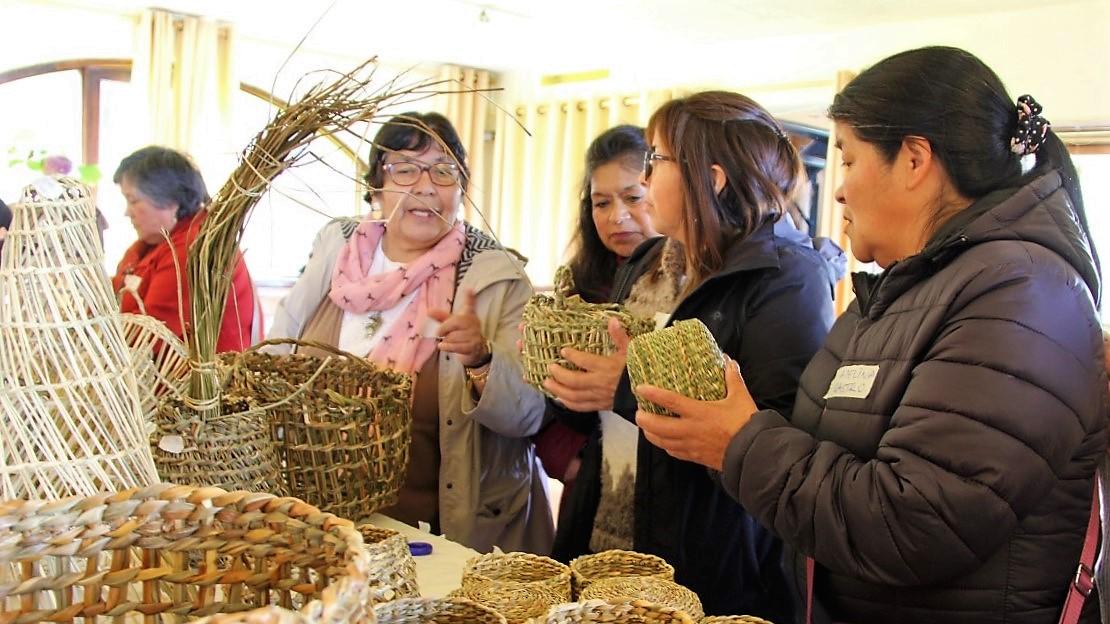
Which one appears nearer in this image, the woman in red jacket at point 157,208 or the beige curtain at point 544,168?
the woman in red jacket at point 157,208

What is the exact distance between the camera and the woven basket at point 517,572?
1158 millimetres

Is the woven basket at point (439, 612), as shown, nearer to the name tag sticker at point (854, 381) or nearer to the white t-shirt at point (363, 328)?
the name tag sticker at point (854, 381)

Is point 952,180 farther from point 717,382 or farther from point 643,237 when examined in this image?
point 643,237

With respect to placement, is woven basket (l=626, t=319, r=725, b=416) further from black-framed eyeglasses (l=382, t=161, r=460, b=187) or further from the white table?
black-framed eyeglasses (l=382, t=161, r=460, b=187)

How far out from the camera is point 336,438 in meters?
1.44

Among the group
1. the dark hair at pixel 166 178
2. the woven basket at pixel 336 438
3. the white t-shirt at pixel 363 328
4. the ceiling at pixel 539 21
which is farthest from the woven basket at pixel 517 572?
the ceiling at pixel 539 21

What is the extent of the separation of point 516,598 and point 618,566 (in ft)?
0.67

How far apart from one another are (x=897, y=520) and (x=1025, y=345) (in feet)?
0.72

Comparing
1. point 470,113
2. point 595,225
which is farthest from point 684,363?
point 470,113

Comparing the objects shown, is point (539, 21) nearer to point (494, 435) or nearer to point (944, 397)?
point (494, 435)

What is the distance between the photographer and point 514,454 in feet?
6.73

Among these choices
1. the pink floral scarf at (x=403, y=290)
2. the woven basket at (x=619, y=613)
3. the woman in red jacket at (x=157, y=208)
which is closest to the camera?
the woven basket at (x=619, y=613)

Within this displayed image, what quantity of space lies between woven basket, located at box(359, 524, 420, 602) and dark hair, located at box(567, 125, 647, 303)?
4.15 ft

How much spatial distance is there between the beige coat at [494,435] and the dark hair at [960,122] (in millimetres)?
970
